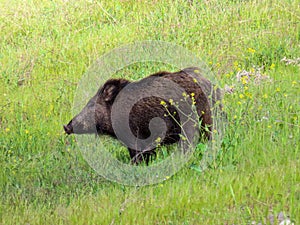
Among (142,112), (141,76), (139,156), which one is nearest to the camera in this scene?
(139,156)

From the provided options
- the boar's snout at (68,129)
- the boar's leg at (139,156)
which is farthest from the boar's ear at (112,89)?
the boar's leg at (139,156)

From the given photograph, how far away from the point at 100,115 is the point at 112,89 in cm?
30

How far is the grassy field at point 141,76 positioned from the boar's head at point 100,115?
0.81 ft

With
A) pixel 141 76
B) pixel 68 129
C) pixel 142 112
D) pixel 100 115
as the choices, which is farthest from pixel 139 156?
pixel 141 76

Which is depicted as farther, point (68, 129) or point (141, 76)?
point (141, 76)

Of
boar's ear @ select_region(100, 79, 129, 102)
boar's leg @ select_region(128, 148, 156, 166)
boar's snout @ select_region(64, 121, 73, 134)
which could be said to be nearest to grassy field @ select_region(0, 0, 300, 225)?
boar's snout @ select_region(64, 121, 73, 134)

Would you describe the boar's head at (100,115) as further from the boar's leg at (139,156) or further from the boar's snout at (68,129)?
the boar's leg at (139,156)

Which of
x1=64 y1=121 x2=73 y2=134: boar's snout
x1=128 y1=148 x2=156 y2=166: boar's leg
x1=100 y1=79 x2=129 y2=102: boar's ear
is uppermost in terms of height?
x1=100 y1=79 x2=129 y2=102: boar's ear

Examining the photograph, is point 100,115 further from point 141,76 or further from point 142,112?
→ point 141,76

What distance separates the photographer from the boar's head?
20.0ft

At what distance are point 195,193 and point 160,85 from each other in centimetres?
159

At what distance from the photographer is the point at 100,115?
6152mm

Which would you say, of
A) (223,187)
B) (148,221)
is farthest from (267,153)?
(148,221)

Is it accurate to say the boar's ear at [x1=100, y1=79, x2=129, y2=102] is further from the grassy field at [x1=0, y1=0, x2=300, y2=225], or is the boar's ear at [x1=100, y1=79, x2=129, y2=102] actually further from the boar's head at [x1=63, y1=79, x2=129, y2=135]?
the grassy field at [x1=0, y1=0, x2=300, y2=225]
